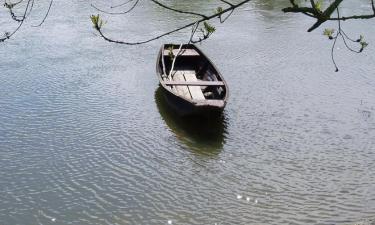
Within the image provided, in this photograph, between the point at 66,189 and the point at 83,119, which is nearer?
the point at 66,189

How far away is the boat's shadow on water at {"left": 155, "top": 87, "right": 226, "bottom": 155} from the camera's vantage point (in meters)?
11.7

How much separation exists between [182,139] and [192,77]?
3633 millimetres

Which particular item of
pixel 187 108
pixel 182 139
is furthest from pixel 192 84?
pixel 182 139

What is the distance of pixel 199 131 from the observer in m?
12.4

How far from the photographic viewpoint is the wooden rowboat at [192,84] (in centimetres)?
1193

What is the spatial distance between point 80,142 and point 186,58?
5.96 meters

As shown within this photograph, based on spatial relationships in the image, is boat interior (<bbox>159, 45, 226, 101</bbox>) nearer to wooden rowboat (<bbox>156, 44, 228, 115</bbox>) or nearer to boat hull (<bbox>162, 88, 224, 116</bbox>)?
wooden rowboat (<bbox>156, 44, 228, 115</bbox>)

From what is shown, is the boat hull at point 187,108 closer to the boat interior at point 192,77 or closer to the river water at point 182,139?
the boat interior at point 192,77

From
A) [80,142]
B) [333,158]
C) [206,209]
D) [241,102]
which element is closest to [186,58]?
[241,102]

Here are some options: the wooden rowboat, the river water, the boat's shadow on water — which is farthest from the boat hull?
the river water

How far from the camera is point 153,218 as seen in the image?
892 cm

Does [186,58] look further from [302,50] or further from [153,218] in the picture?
[153,218]

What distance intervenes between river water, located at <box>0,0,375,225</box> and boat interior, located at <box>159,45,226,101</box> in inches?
29.6

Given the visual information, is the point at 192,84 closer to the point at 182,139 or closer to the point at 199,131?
the point at 199,131
